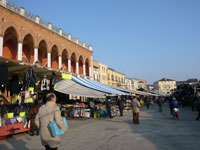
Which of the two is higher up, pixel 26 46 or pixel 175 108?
pixel 26 46

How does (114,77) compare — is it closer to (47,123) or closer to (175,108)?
(175,108)

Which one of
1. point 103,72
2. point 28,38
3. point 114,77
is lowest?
point 114,77

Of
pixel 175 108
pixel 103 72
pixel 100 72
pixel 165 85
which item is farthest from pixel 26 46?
pixel 165 85

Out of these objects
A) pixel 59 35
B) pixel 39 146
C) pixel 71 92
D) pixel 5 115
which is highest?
pixel 59 35

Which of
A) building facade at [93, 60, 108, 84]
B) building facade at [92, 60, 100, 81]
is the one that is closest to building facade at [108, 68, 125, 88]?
building facade at [93, 60, 108, 84]

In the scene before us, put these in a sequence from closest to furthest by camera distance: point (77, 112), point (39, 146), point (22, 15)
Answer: point (39, 146)
point (77, 112)
point (22, 15)

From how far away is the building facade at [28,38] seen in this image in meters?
Answer: 15.3

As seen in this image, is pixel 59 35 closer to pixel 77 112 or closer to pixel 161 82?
pixel 77 112

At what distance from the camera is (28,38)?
1853 cm

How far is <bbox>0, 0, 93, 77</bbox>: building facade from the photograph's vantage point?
15336 mm

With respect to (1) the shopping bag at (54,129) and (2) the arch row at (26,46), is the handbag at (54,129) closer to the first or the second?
(1) the shopping bag at (54,129)

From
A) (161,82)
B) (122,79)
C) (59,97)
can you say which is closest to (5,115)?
(59,97)

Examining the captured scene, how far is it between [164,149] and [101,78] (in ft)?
128

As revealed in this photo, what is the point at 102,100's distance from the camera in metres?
18.3
